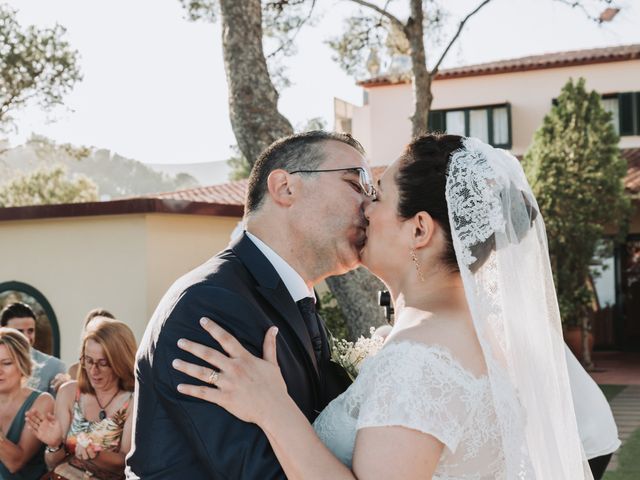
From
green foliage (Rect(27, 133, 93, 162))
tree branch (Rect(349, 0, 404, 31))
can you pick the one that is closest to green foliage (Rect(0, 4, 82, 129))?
green foliage (Rect(27, 133, 93, 162))

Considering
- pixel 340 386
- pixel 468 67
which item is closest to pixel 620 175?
pixel 468 67

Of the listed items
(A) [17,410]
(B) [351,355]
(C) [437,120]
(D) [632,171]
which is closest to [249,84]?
(A) [17,410]

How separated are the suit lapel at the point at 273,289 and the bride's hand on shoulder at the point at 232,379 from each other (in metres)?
0.28

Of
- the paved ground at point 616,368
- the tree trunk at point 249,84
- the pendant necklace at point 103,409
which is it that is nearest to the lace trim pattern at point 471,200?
the pendant necklace at point 103,409

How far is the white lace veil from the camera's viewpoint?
8.57 feet

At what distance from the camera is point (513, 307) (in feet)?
9.40

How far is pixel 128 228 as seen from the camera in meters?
10.3

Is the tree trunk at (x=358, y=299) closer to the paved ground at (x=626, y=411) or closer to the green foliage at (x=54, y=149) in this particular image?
the paved ground at (x=626, y=411)

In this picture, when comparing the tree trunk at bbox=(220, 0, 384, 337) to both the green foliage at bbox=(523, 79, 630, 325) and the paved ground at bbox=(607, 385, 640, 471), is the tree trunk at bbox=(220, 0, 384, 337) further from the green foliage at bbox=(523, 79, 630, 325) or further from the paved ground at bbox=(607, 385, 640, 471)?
the green foliage at bbox=(523, 79, 630, 325)

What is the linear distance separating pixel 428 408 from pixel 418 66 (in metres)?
11.0

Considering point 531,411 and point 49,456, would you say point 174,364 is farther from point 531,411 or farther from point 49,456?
point 49,456

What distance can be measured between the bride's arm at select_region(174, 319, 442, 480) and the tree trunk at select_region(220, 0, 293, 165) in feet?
19.3

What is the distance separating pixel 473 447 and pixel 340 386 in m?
0.62

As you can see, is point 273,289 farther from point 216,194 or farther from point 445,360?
point 216,194
